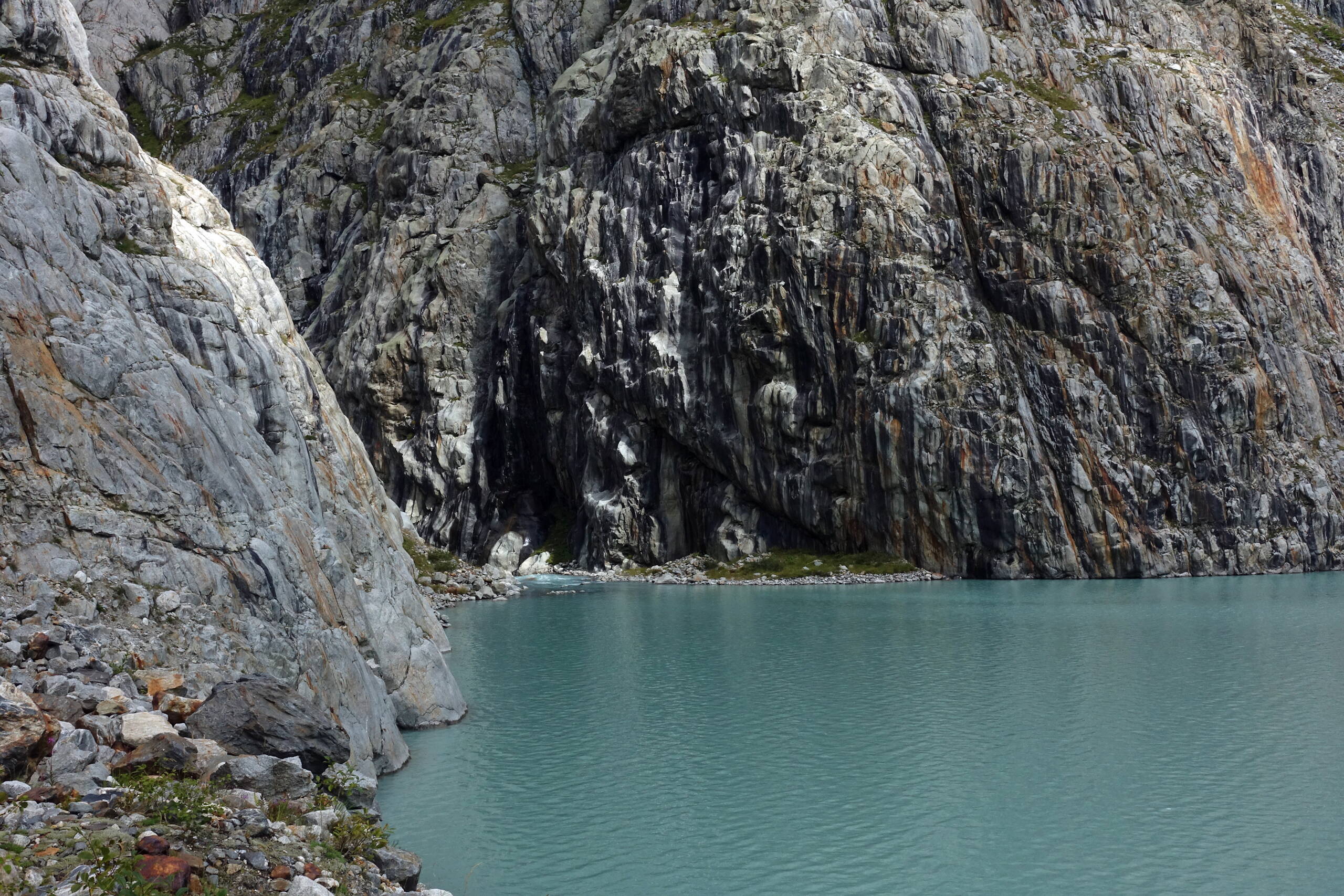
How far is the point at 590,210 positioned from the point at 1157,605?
63984mm

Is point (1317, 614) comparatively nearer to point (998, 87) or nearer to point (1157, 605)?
point (1157, 605)

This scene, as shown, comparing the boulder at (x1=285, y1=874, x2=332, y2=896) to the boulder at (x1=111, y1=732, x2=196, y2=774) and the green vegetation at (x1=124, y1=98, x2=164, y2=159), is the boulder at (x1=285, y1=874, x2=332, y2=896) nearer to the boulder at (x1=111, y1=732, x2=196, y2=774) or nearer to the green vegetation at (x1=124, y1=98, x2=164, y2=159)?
the boulder at (x1=111, y1=732, x2=196, y2=774)

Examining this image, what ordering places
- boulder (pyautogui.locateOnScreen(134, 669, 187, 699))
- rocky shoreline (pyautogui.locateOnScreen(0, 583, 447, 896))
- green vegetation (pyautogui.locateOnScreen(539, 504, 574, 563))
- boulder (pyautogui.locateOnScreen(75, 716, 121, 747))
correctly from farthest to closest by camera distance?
green vegetation (pyautogui.locateOnScreen(539, 504, 574, 563)) → boulder (pyautogui.locateOnScreen(134, 669, 187, 699)) → boulder (pyautogui.locateOnScreen(75, 716, 121, 747)) → rocky shoreline (pyautogui.locateOnScreen(0, 583, 447, 896))

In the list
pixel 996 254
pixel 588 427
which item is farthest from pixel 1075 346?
pixel 588 427

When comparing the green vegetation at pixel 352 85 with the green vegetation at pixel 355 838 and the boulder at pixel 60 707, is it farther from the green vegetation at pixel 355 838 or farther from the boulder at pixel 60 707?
the green vegetation at pixel 355 838

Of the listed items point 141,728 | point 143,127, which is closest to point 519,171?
point 143,127

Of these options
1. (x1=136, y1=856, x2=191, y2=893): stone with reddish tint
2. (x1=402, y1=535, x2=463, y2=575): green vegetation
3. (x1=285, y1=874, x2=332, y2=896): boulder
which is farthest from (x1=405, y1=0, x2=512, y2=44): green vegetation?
(x1=136, y1=856, x2=191, y2=893): stone with reddish tint

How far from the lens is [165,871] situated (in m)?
11.6

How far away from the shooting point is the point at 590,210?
100m

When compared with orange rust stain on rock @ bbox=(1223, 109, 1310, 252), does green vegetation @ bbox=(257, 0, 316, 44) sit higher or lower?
higher

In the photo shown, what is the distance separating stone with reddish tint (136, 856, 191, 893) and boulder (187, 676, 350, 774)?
4.77 m

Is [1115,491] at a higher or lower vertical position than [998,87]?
lower

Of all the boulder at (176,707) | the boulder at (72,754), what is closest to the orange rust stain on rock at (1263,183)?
the boulder at (176,707)

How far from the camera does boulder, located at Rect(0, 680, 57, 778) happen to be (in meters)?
13.0
